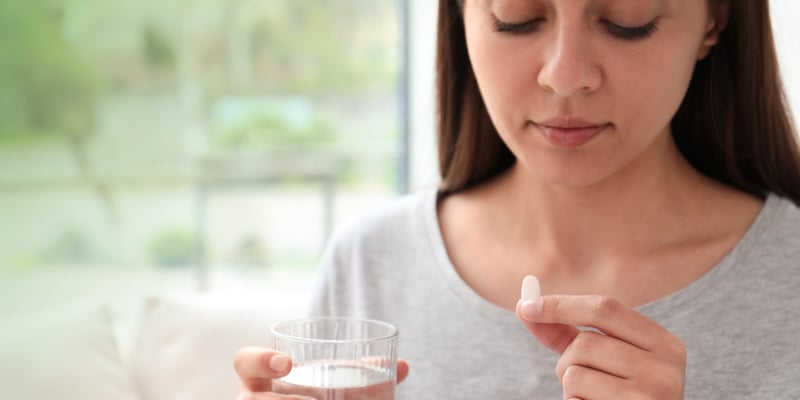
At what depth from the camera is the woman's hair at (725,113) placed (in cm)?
153

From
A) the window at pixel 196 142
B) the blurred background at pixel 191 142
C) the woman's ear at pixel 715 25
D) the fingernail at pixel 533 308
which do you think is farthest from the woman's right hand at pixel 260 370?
the window at pixel 196 142

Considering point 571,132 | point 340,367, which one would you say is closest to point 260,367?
point 340,367

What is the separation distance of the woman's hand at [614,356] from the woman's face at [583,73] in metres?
0.33

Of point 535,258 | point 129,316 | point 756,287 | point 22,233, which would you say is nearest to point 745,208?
point 756,287

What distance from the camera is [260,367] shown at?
107 centimetres

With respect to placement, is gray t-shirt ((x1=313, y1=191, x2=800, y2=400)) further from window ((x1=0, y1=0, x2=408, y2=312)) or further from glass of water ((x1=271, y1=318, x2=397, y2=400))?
window ((x1=0, y1=0, x2=408, y2=312))

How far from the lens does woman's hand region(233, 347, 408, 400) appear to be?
1.04m

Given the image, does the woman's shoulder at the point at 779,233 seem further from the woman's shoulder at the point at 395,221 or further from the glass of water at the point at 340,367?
the glass of water at the point at 340,367

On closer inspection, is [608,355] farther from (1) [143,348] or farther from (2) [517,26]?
(1) [143,348]

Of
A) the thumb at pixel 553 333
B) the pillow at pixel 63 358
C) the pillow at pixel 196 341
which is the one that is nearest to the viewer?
the thumb at pixel 553 333

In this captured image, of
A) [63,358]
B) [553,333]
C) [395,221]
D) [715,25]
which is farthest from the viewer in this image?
[63,358]

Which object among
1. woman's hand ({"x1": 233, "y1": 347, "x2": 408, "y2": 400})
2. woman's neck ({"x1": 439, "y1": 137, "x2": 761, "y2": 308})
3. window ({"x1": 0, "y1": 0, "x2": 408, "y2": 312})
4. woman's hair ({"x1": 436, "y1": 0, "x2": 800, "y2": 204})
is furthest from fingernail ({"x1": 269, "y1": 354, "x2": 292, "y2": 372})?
window ({"x1": 0, "y1": 0, "x2": 408, "y2": 312})

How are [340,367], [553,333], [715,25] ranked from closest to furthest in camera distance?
[340,367]
[553,333]
[715,25]

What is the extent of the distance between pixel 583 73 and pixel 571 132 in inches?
4.1
